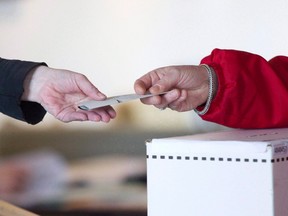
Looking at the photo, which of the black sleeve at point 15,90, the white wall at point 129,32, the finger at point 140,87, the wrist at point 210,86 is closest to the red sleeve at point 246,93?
the wrist at point 210,86

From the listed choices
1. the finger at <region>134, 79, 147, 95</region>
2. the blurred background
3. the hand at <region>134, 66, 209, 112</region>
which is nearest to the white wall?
the blurred background

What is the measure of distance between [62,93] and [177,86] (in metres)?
0.18

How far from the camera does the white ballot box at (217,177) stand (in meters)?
0.68

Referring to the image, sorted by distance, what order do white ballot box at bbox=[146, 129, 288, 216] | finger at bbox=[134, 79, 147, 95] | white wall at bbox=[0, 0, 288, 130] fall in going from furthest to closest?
white wall at bbox=[0, 0, 288, 130], finger at bbox=[134, 79, 147, 95], white ballot box at bbox=[146, 129, 288, 216]

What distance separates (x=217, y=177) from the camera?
71 centimetres

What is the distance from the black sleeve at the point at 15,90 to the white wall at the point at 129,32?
1.86 feet

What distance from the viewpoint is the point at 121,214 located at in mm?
1586

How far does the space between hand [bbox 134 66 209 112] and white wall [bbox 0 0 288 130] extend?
52cm

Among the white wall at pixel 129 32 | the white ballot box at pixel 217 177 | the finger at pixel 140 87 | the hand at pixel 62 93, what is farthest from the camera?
the white wall at pixel 129 32

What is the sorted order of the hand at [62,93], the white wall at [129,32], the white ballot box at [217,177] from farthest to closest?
the white wall at [129,32] → the hand at [62,93] → the white ballot box at [217,177]

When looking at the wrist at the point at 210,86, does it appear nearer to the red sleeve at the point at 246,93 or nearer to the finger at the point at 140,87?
the red sleeve at the point at 246,93

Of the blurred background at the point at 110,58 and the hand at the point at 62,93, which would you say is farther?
the blurred background at the point at 110,58

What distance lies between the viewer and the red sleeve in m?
0.95

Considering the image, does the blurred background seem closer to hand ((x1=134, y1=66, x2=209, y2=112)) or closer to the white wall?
the white wall
